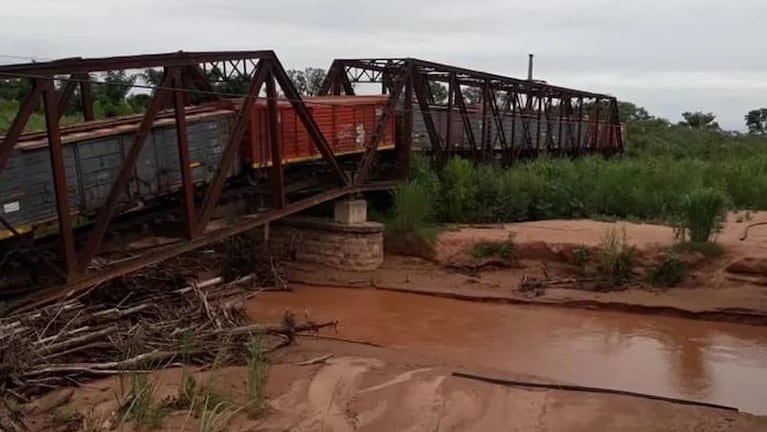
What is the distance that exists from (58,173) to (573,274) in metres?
11.1

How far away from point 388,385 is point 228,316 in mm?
3043

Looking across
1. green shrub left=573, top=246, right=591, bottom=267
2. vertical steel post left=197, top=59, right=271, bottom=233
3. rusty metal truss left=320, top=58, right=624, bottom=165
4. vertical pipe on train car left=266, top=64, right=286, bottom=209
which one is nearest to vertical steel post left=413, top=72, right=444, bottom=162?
rusty metal truss left=320, top=58, right=624, bottom=165

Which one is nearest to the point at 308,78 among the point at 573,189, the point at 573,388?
Result: the point at 573,189

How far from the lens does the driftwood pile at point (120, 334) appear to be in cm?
834

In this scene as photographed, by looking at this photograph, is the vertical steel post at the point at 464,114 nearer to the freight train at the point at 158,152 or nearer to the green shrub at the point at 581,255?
the freight train at the point at 158,152

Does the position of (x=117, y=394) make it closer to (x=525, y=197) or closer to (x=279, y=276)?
(x=279, y=276)

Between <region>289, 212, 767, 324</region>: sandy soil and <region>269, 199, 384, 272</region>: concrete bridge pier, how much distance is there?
0.32 meters

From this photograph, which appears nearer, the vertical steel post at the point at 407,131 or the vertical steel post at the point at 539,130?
the vertical steel post at the point at 407,131

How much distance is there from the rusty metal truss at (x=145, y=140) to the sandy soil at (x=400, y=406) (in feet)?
8.12

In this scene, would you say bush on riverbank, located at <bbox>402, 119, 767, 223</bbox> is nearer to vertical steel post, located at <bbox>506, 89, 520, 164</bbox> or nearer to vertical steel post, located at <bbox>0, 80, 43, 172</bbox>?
vertical steel post, located at <bbox>506, 89, 520, 164</bbox>

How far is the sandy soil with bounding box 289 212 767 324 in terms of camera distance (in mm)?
14961

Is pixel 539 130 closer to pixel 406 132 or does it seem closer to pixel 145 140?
pixel 406 132

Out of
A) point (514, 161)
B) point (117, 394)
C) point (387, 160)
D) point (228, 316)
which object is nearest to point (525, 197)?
point (387, 160)

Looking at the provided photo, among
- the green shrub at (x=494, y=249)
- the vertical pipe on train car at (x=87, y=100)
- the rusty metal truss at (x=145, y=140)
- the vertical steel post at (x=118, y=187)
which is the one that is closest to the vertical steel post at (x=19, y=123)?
the rusty metal truss at (x=145, y=140)
